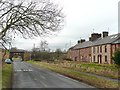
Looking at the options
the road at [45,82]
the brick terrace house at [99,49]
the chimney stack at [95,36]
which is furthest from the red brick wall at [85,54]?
the road at [45,82]

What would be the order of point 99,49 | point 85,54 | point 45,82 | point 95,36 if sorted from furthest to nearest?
point 95,36, point 85,54, point 99,49, point 45,82

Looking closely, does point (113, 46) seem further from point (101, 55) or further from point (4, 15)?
point (4, 15)

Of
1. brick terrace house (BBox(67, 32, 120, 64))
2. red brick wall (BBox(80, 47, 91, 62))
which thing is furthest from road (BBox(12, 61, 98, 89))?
red brick wall (BBox(80, 47, 91, 62))

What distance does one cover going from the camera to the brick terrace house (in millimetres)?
63094

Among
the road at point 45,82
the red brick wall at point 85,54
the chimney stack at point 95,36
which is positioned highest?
the chimney stack at point 95,36

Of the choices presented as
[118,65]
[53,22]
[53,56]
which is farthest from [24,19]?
[53,56]

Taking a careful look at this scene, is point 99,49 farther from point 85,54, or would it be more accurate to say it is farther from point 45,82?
point 45,82

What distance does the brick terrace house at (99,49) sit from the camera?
6309cm

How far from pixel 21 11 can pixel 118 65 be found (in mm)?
Answer: 15224

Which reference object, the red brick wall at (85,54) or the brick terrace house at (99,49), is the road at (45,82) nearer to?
the brick terrace house at (99,49)

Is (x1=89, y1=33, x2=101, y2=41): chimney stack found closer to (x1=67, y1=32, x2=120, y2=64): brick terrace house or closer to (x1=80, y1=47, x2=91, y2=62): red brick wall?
(x1=67, y1=32, x2=120, y2=64): brick terrace house

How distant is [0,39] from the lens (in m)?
29.6

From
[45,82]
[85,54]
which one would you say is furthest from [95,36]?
[45,82]

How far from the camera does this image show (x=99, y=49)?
7138 centimetres
